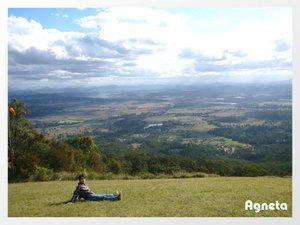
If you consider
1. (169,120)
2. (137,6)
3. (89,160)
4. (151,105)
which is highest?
(137,6)

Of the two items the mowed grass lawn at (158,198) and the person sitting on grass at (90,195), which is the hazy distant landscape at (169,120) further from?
the person sitting on grass at (90,195)

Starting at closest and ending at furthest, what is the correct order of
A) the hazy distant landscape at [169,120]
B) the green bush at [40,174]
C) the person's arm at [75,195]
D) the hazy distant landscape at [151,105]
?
the person's arm at [75,195] < the hazy distant landscape at [151,105] < the hazy distant landscape at [169,120] < the green bush at [40,174]

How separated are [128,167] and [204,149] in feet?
5.35

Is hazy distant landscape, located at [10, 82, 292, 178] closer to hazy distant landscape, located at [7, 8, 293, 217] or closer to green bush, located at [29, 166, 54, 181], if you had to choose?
hazy distant landscape, located at [7, 8, 293, 217]

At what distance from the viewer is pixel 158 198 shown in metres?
7.81

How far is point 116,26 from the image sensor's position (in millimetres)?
8094

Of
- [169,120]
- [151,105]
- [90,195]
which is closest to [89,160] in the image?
[90,195]

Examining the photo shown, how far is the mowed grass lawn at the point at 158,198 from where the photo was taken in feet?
24.6

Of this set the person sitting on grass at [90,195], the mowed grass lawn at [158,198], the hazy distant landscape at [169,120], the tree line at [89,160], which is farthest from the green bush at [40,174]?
the person sitting on grass at [90,195]

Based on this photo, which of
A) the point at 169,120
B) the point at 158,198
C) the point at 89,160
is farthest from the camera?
the point at 89,160

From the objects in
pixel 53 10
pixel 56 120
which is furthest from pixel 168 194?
pixel 53 10

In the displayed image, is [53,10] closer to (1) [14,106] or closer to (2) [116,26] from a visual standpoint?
(2) [116,26]

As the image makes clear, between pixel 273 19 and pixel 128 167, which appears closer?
pixel 273 19

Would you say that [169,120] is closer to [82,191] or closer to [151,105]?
[151,105]
